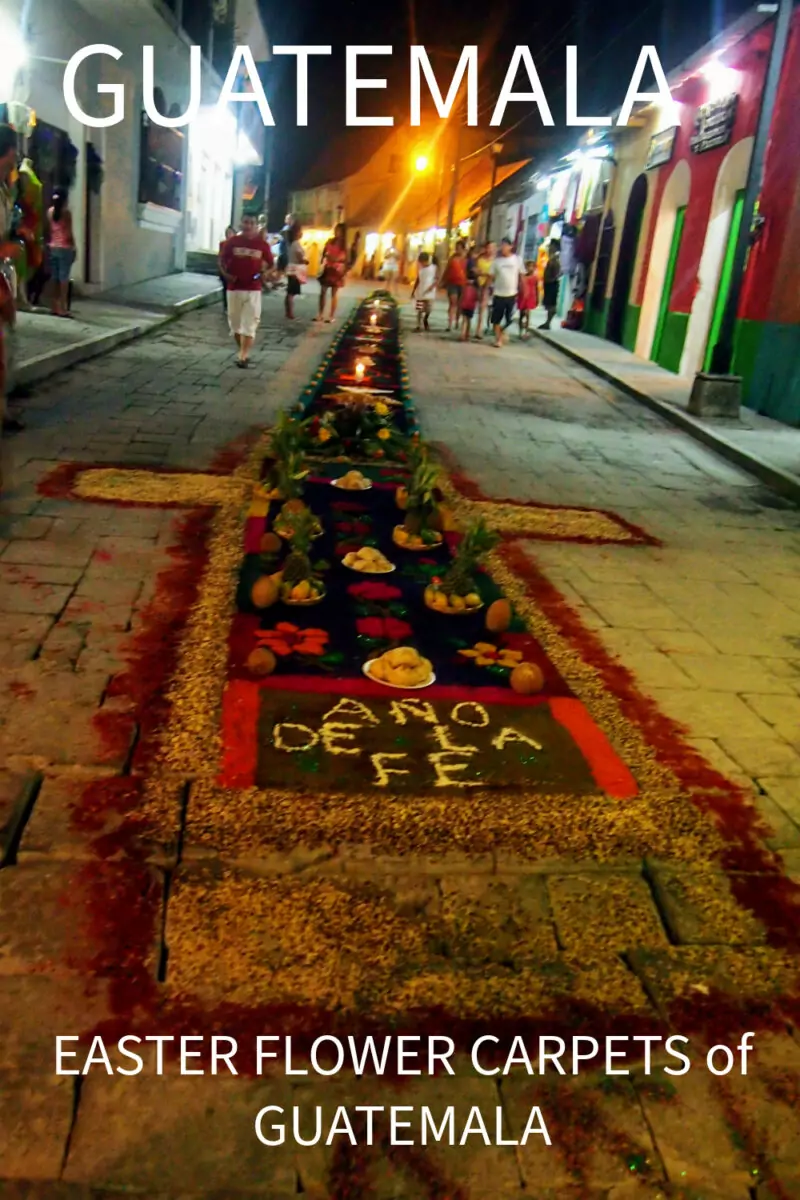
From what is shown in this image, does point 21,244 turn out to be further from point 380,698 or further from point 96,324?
point 96,324

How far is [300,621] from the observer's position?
4.44 metres

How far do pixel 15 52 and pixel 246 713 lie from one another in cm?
1265

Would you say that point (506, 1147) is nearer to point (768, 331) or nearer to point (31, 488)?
point (31, 488)

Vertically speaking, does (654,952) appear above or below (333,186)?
below

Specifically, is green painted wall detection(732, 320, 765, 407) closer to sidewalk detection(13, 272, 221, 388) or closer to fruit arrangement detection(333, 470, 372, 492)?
fruit arrangement detection(333, 470, 372, 492)

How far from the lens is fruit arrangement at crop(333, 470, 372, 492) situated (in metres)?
6.77

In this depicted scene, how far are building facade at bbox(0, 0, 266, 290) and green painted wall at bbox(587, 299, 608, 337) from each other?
10.3 meters

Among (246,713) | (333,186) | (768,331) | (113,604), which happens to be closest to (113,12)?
(768,331)

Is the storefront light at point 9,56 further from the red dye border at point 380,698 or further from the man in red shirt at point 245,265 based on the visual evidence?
the red dye border at point 380,698

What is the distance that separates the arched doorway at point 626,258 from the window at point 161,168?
10.2m

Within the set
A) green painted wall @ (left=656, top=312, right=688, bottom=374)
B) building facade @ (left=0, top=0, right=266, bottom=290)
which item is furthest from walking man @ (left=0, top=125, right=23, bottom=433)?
green painted wall @ (left=656, top=312, right=688, bottom=374)

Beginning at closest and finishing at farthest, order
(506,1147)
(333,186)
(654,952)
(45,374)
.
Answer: (506,1147) < (654,952) < (45,374) < (333,186)

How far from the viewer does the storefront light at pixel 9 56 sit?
40.3 ft

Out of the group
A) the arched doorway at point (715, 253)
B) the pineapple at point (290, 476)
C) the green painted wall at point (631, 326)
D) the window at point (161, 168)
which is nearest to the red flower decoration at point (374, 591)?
the pineapple at point (290, 476)
